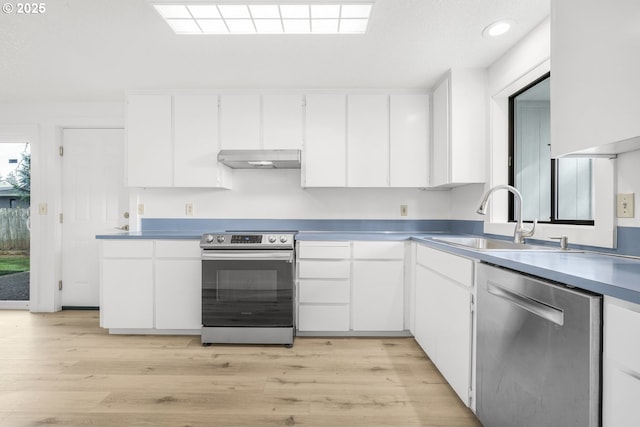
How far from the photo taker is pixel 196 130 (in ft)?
10.4

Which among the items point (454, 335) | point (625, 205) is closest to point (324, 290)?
point (454, 335)

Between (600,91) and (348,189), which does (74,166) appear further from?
(600,91)

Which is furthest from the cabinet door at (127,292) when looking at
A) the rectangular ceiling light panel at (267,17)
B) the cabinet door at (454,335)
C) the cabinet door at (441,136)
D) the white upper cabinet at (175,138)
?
the cabinet door at (441,136)

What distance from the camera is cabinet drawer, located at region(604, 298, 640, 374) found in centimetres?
84

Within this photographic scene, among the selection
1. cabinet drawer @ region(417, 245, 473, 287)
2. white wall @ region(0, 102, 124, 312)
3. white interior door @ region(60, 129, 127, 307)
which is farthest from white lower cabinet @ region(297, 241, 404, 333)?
white wall @ region(0, 102, 124, 312)

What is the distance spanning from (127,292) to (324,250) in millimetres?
1754

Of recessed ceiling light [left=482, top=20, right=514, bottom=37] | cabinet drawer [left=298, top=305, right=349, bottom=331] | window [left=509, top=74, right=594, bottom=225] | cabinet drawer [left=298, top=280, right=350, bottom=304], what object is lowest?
cabinet drawer [left=298, top=305, right=349, bottom=331]

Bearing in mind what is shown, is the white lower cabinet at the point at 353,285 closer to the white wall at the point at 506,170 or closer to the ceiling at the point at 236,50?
the white wall at the point at 506,170

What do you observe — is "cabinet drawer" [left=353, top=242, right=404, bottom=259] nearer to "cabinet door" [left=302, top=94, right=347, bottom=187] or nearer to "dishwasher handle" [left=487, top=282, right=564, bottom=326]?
"cabinet door" [left=302, top=94, right=347, bottom=187]

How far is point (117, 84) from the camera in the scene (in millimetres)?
3113

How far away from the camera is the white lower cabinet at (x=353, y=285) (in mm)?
2842

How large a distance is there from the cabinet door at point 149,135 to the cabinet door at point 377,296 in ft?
6.66

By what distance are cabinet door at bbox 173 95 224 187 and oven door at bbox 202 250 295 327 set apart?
0.87m

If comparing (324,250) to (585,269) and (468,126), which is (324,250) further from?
(585,269)
